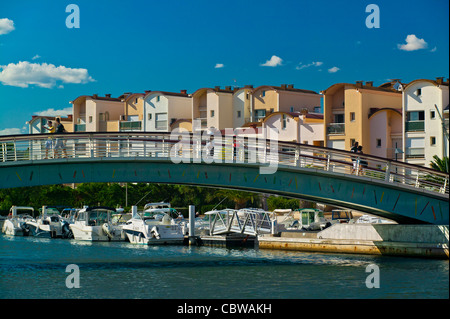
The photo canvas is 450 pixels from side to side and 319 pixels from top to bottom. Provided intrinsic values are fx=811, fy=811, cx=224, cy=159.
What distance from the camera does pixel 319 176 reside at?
35750 millimetres

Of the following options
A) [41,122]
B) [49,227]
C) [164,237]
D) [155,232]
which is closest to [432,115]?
[164,237]

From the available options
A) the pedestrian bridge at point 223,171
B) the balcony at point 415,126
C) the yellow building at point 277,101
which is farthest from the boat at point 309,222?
the yellow building at point 277,101

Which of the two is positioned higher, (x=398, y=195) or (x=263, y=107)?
(x=263, y=107)

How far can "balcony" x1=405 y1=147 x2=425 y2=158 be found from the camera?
70.1 meters

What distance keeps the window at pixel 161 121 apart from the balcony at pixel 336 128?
77.3 ft

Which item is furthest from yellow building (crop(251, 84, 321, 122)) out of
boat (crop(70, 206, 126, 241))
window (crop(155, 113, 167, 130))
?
boat (crop(70, 206, 126, 241))

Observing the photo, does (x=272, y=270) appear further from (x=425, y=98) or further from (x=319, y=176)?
(x=425, y=98)

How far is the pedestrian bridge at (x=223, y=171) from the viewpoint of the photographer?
111ft

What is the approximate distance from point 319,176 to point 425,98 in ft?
121

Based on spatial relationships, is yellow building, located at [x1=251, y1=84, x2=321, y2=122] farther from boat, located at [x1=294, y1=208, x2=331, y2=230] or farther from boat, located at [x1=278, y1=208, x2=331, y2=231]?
boat, located at [x1=294, y1=208, x2=331, y2=230]

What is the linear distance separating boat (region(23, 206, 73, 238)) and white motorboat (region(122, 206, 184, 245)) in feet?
31.7

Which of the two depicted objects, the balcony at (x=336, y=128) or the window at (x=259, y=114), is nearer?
the balcony at (x=336, y=128)

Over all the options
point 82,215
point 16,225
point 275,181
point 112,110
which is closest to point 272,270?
point 275,181

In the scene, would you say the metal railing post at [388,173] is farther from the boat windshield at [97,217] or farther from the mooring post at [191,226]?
the boat windshield at [97,217]
